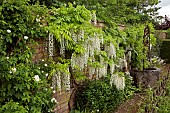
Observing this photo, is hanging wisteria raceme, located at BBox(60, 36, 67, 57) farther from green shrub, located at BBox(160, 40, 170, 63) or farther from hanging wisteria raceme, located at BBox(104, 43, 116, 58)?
green shrub, located at BBox(160, 40, 170, 63)

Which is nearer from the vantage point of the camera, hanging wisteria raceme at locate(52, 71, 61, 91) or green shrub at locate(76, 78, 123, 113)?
hanging wisteria raceme at locate(52, 71, 61, 91)

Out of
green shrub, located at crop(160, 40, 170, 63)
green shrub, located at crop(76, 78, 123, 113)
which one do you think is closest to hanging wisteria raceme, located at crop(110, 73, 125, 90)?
green shrub, located at crop(76, 78, 123, 113)

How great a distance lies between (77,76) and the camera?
14.5ft

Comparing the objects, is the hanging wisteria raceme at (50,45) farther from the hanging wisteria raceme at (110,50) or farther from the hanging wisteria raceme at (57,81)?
the hanging wisteria raceme at (110,50)

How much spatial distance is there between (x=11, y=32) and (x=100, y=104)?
2.19m

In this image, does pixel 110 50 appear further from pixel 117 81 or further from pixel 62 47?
pixel 62 47

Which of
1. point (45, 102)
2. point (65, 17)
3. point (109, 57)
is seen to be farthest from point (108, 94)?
point (45, 102)

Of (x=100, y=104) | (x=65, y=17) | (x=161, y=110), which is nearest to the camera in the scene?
(x=65, y=17)

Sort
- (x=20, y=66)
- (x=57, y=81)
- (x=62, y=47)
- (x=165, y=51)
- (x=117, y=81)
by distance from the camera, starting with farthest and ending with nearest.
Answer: (x=165, y=51) → (x=117, y=81) → (x=62, y=47) → (x=57, y=81) → (x=20, y=66)

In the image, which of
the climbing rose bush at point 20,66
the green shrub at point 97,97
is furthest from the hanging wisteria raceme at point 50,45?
Result: the green shrub at point 97,97

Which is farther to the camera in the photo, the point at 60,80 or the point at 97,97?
the point at 97,97

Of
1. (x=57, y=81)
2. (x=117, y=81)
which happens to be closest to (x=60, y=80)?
(x=57, y=81)

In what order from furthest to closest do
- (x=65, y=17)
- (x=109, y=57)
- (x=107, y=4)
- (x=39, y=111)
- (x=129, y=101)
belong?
(x=107, y=4), (x=129, y=101), (x=109, y=57), (x=65, y=17), (x=39, y=111)

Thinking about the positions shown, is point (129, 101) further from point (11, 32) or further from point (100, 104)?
point (11, 32)
